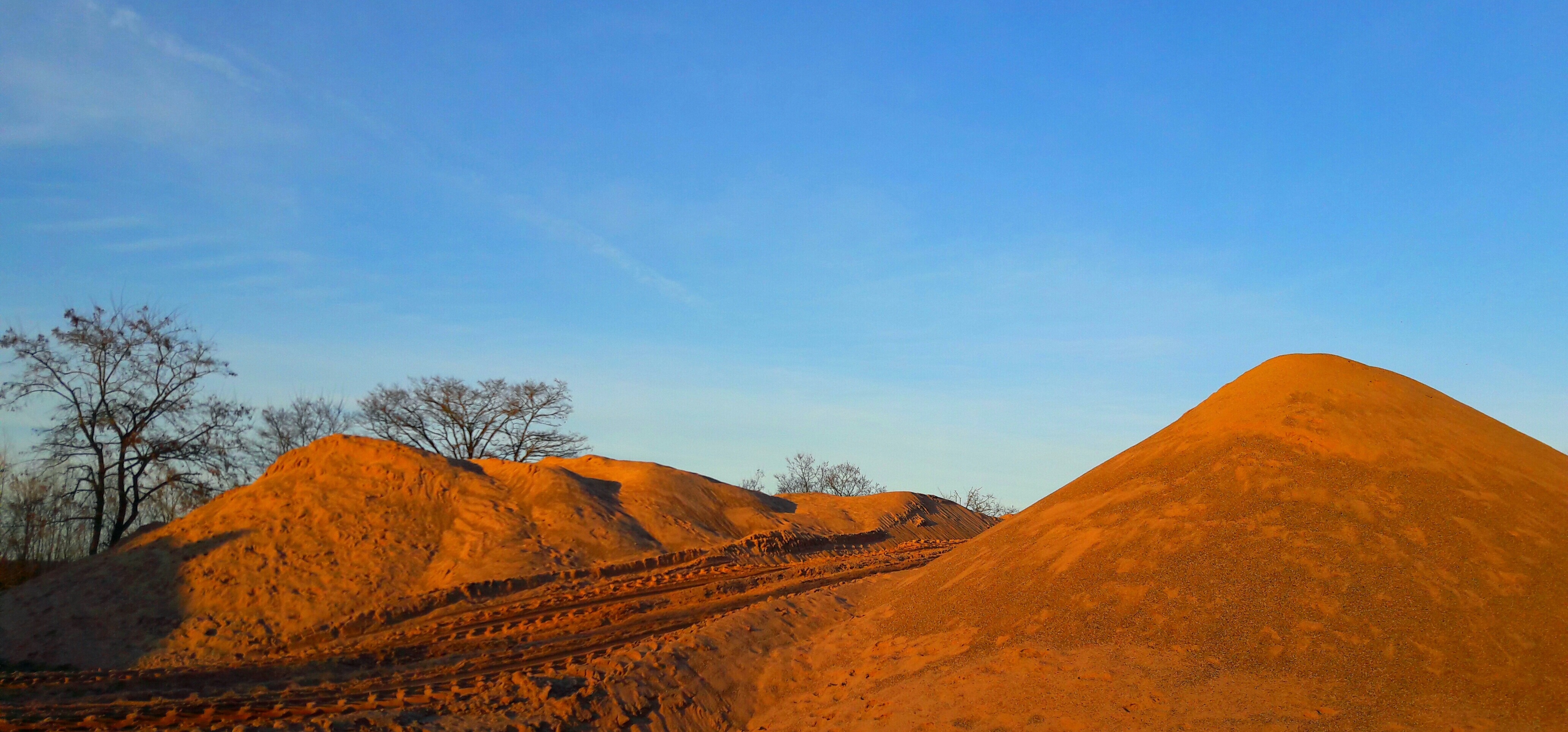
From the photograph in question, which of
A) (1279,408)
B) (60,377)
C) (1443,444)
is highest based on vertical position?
(60,377)

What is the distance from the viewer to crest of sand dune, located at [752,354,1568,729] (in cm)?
876

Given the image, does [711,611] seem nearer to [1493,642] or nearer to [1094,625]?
[1094,625]

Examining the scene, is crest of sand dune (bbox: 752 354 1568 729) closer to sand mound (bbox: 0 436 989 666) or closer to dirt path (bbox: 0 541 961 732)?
dirt path (bbox: 0 541 961 732)

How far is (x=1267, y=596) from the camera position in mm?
10109

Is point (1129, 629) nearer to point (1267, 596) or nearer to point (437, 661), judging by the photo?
point (1267, 596)

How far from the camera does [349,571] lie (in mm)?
A: 17828

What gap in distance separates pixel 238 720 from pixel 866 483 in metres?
51.4

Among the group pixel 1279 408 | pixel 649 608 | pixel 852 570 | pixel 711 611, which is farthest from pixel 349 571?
pixel 1279 408

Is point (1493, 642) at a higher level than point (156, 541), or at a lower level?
lower

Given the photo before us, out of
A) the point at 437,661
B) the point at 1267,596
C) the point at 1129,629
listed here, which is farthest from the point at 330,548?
the point at 1267,596

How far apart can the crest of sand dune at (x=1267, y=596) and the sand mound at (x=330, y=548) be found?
8807 mm

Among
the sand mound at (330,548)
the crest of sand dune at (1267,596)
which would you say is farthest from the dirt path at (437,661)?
the crest of sand dune at (1267,596)

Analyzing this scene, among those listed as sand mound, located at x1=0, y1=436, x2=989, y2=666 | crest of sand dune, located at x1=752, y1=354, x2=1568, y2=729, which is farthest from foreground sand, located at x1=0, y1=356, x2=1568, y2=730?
sand mound, located at x1=0, y1=436, x2=989, y2=666

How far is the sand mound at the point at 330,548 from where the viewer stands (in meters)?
16.4
